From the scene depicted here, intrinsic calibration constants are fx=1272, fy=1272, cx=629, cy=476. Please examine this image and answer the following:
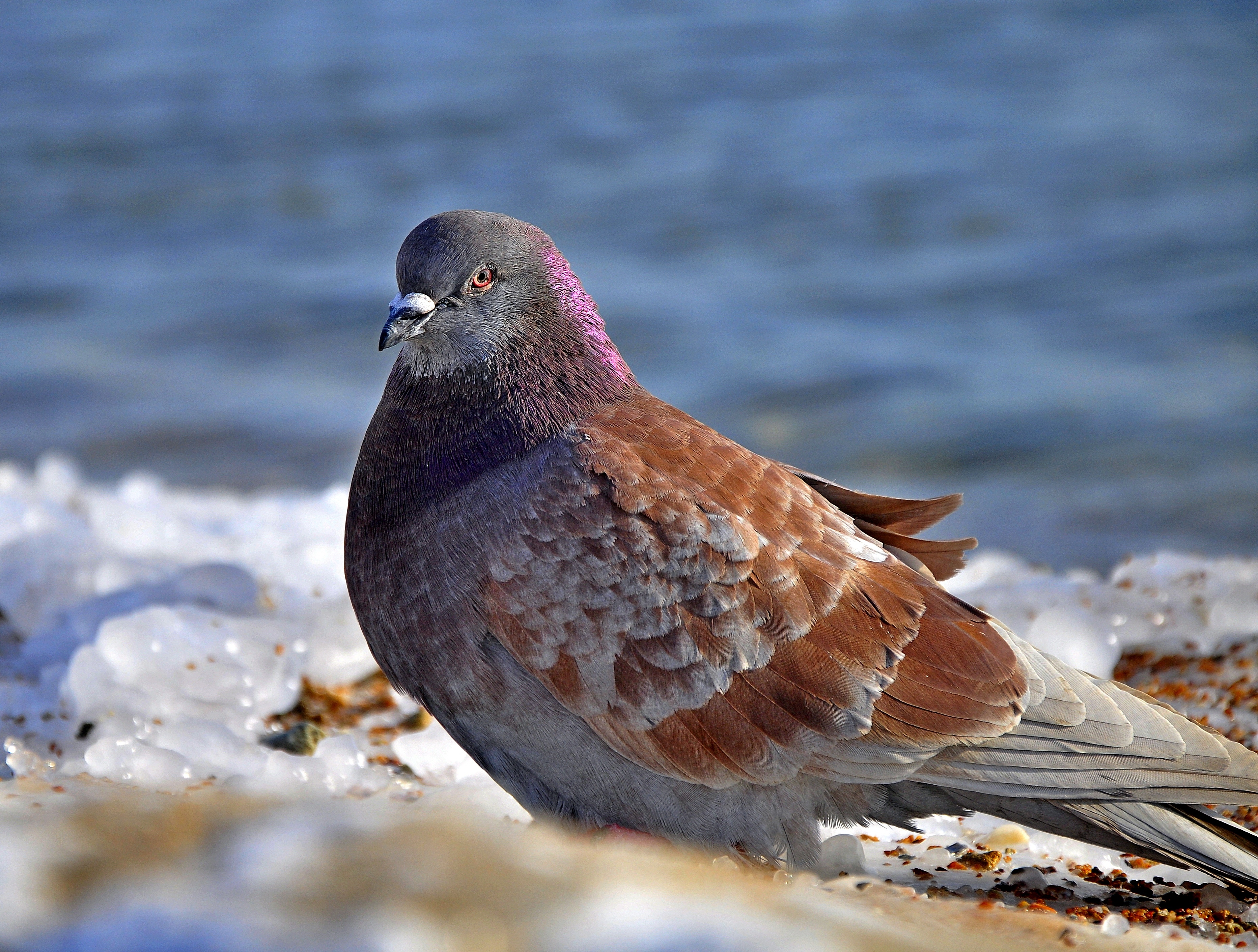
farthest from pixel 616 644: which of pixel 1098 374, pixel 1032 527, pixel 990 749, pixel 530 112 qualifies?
pixel 530 112

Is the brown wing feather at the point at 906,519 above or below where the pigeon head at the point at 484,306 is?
below

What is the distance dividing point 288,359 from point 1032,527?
5.28m

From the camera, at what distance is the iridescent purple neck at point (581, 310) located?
11.0 feet

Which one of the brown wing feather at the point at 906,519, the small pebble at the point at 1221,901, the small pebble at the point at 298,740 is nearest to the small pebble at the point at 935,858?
the small pebble at the point at 1221,901

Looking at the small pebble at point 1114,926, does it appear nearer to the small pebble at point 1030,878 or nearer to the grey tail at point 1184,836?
the grey tail at point 1184,836

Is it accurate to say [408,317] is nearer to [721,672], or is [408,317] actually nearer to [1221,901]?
[721,672]

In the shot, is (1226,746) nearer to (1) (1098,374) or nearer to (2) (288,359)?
(1) (1098,374)

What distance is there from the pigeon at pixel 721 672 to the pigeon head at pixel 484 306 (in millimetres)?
233

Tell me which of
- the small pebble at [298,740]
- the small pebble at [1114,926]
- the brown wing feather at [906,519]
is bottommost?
the small pebble at [1114,926]

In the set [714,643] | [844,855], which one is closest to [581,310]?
[714,643]

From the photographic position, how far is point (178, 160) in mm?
13156

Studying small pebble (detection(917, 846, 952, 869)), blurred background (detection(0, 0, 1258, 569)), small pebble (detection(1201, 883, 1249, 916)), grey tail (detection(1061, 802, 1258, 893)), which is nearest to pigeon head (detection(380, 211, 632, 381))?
small pebble (detection(917, 846, 952, 869))

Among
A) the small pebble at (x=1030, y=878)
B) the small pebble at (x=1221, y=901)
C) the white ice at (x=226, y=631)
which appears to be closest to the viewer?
the small pebble at (x=1221, y=901)

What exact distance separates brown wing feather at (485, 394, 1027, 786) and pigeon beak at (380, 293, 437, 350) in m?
0.60
